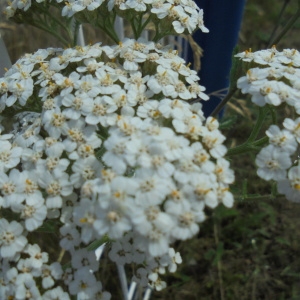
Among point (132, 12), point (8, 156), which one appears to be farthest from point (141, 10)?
point (8, 156)

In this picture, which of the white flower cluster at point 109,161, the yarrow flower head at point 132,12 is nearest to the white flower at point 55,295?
the white flower cluster at point 109,161

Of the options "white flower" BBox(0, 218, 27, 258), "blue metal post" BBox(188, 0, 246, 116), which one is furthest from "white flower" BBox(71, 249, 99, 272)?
"blue metal post" BBox(188, 0, 246, 116)

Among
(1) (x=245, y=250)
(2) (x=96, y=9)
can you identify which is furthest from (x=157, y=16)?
(1) (x=245, y=250)

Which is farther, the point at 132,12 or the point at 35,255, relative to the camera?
the point at 132,12

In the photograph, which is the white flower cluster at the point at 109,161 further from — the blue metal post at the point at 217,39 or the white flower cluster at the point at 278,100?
the blue metal post at the point at 217,39

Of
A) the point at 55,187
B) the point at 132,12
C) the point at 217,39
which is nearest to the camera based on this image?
the point at 55,187

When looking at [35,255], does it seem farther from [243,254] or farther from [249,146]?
[243,254]
